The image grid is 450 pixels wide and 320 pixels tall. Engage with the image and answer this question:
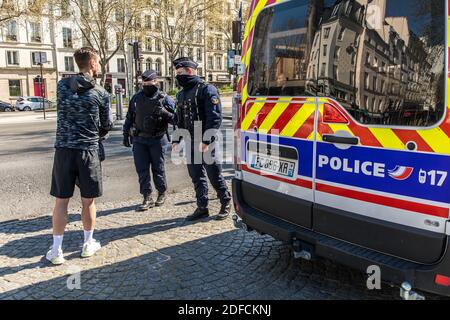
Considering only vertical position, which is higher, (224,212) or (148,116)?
(148,116)

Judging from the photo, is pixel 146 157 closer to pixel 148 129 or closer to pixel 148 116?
pixel 148 129

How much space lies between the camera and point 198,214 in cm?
502

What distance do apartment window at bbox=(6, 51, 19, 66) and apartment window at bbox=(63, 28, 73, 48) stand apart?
581 centimetres

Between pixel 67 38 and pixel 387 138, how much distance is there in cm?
5321

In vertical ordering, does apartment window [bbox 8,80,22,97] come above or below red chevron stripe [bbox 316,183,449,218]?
above

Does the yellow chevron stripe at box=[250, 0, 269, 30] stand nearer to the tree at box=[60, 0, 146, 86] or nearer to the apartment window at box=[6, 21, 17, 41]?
the tree at box=[60, 0, 146, 86]

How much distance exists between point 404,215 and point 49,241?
3548mm

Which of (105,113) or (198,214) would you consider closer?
(105,113)

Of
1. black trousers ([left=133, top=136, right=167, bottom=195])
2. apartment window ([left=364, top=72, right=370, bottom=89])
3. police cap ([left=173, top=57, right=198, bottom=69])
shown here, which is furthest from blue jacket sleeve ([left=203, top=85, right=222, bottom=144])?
apartment window ([left=364, top=72, right=370, bottom=89])

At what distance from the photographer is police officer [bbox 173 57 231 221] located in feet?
15.4

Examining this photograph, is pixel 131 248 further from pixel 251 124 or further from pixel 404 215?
pixel 404 215

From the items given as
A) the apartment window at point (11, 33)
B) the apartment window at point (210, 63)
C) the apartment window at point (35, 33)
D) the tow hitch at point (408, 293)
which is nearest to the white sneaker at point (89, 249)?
the tow hitch at point (408, 293)

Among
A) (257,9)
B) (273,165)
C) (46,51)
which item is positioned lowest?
(273,165)

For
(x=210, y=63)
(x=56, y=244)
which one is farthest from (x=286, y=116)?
(x=210, y=63)
